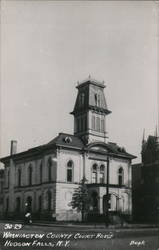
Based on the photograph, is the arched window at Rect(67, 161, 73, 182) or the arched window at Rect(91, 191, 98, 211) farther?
the arched window at Rect(67, 161, 73, 182)

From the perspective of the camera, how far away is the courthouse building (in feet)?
112

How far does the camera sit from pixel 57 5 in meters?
14.8

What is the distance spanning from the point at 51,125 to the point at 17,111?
3342mm

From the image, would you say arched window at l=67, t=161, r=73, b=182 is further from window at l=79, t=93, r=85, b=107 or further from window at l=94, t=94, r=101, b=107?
window at l=94, t=94, r=101, b=107

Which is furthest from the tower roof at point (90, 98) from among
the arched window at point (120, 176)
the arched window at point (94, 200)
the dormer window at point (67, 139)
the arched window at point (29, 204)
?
the arched window at point (29, 204)

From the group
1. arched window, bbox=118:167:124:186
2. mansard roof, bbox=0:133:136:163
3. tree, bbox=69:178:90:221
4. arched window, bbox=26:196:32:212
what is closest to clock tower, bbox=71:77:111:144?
mansard roof, bbox=0:133:136:163

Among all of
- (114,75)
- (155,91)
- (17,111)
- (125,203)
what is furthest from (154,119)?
(125,203)

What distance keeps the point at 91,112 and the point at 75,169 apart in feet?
19.6

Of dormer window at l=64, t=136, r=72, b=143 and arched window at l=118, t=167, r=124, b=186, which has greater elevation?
dormer window at l=64, t=136, r=72, b=143

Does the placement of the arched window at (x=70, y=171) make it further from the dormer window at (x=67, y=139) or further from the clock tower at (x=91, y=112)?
the clock tower at (x=91, y=112)

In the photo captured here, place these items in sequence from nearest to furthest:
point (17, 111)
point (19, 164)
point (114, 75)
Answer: point (17, 111), point (114, 75), point (19, 164)

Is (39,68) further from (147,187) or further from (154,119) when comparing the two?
(147,187)

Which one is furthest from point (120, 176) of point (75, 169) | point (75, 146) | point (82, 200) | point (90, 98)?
point (90, 98)

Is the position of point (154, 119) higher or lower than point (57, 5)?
lower
